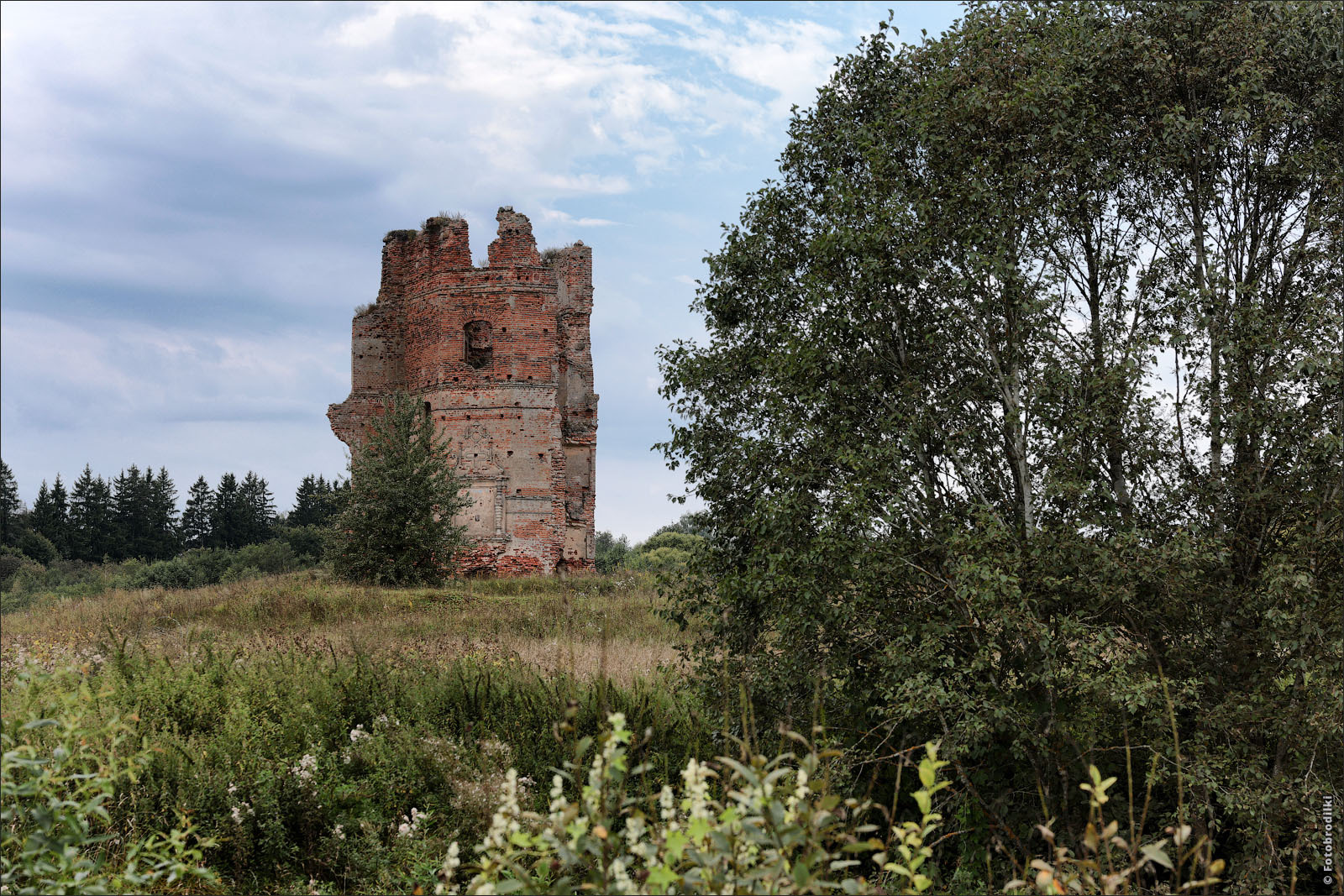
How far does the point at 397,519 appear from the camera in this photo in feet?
81.2

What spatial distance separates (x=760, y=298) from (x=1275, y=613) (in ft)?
19.8

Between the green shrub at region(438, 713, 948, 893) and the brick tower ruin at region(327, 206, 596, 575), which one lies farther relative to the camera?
the brick tower ruin at region(327, 206, 596, 575)

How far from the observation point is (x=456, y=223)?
31688mm

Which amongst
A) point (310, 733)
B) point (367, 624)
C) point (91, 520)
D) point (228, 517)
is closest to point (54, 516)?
point (91, 520)

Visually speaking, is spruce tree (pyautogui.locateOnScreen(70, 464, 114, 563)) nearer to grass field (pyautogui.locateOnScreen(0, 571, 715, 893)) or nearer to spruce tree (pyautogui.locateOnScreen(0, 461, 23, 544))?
spruce tree (pyautogui.locateOnScreen(0, 461, 23, 544))

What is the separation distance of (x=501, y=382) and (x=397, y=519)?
6.94 meters

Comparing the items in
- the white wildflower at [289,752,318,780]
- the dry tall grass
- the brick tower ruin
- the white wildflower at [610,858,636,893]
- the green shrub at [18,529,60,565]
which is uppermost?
the brick tower ruin

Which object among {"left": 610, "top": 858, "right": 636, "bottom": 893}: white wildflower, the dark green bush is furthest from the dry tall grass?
{"left": 610, "top": 858, "right": 636, "bottom": 893}: white wildflower

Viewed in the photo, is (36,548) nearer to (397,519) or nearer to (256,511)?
(256,511)

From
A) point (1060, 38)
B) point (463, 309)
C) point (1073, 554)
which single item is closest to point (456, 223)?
point (463, 309)

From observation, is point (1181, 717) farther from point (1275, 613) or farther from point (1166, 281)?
point (1166, 281)

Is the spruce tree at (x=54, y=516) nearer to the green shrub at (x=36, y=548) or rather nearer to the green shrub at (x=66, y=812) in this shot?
the green shrub at (x=36, y=548)

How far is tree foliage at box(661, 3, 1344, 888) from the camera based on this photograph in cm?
831

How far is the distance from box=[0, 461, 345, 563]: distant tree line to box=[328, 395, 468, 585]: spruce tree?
2965 cm
